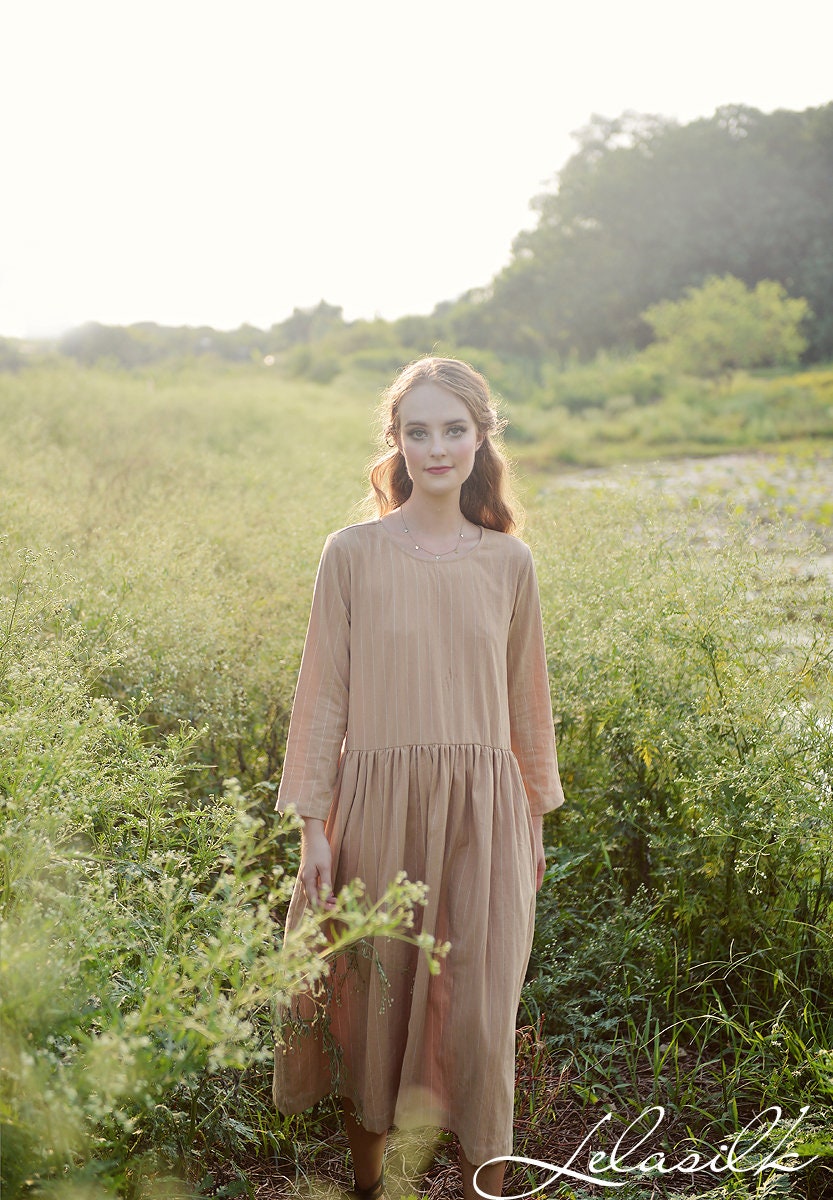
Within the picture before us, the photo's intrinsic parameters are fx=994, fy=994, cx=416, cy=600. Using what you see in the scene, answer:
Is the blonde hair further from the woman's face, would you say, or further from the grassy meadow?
the grassy meadow

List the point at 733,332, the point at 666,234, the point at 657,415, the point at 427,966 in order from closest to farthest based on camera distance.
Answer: the point at 427,966, the point at 657,415, the point at 733,332, the point at 666,234

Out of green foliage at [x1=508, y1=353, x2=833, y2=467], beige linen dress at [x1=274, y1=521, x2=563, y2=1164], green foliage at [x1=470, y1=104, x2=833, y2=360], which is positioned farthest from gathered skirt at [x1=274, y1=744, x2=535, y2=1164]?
green foliage at [x1=470, y1=104, x2=833, y2=360]

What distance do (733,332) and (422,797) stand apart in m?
29.3

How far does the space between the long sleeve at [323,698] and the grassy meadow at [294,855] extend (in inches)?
7.7

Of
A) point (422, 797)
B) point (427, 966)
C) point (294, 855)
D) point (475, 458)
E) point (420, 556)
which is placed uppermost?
point (475, 458)

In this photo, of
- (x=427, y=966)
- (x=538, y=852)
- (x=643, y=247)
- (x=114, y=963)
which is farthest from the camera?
(x=643, y=247)

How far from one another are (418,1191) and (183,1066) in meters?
1.21

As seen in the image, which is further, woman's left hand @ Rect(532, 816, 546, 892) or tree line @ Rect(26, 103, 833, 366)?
tree line @ Rect(26, 103, 833, 366)

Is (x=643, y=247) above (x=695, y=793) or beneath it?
above

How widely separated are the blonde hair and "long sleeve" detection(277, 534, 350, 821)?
30 centimetres

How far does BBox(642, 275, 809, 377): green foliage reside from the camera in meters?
28.7

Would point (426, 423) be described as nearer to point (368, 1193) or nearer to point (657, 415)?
point (368, 1193)

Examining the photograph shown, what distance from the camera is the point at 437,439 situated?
1967 millimetres

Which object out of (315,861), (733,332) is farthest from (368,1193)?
(733,332)
